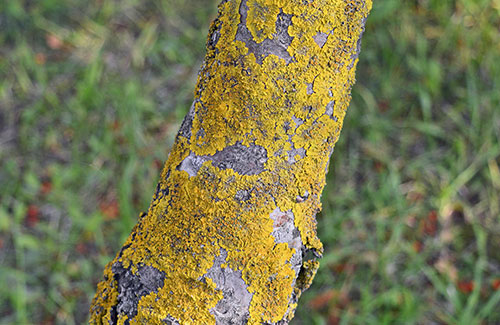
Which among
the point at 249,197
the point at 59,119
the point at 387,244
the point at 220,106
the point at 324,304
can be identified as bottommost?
the point at 324,304

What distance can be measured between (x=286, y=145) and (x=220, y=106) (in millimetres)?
110

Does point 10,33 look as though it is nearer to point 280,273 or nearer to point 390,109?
point 390,109

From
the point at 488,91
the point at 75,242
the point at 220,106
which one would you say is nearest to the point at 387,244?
the point at 488,91

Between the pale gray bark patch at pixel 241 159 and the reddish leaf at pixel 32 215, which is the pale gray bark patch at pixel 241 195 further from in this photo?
the reddish leaf at pixel 32 215

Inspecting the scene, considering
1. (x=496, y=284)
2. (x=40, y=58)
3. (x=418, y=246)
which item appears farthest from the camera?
(x=40, y=58)

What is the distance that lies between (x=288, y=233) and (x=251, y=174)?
0.34 ft

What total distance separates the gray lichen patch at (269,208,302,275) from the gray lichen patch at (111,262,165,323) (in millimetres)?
Answer: 172

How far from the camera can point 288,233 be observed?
681 mm

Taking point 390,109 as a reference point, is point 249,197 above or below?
above

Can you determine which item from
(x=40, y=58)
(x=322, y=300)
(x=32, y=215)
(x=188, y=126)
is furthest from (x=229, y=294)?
(x=40, y=58)

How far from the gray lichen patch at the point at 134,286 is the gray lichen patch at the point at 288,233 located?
0.56 ft

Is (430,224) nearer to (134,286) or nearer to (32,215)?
(134,286)

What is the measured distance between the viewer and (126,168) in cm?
209

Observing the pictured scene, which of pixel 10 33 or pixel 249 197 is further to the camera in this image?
pixel 10 33
